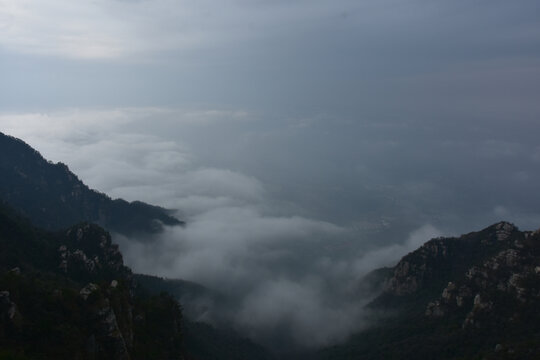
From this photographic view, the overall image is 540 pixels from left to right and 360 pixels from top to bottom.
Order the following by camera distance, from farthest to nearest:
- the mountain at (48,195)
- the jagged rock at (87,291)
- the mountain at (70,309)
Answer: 1. the mountain at (48,195)
2. the jagged rock at (87,291)
3. the mountain at (70,309)

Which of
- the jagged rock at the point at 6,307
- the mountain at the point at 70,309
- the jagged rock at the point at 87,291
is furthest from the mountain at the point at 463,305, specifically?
the jagged rock at the point at 6,307

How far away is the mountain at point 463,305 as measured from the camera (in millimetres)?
69775

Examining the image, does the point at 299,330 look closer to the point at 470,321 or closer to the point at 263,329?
the point at 263,329

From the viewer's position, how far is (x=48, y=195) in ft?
457

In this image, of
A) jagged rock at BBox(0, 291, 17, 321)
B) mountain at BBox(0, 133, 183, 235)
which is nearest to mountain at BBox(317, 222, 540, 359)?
jagged rock at BBox(0, 291, 17, 321)

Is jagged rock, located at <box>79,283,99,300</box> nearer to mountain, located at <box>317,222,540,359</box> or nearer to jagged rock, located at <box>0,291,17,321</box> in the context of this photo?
jagged rock, located at <box>0,291,17,321</box>

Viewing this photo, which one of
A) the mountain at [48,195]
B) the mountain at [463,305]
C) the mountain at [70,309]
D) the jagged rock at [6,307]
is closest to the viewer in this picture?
the jagged rock at [6,307]

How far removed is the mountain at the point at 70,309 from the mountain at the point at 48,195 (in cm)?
5268

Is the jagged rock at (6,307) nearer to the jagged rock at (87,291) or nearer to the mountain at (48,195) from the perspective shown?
the jagged rock at (87,291)

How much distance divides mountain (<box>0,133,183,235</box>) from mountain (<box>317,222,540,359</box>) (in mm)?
99072

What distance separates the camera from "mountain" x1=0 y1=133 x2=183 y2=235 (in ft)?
421

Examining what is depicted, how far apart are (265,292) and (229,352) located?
62191 millimetres

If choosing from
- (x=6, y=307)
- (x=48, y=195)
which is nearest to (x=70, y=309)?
(x=6, y=307)

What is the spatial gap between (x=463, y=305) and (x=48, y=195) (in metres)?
132
